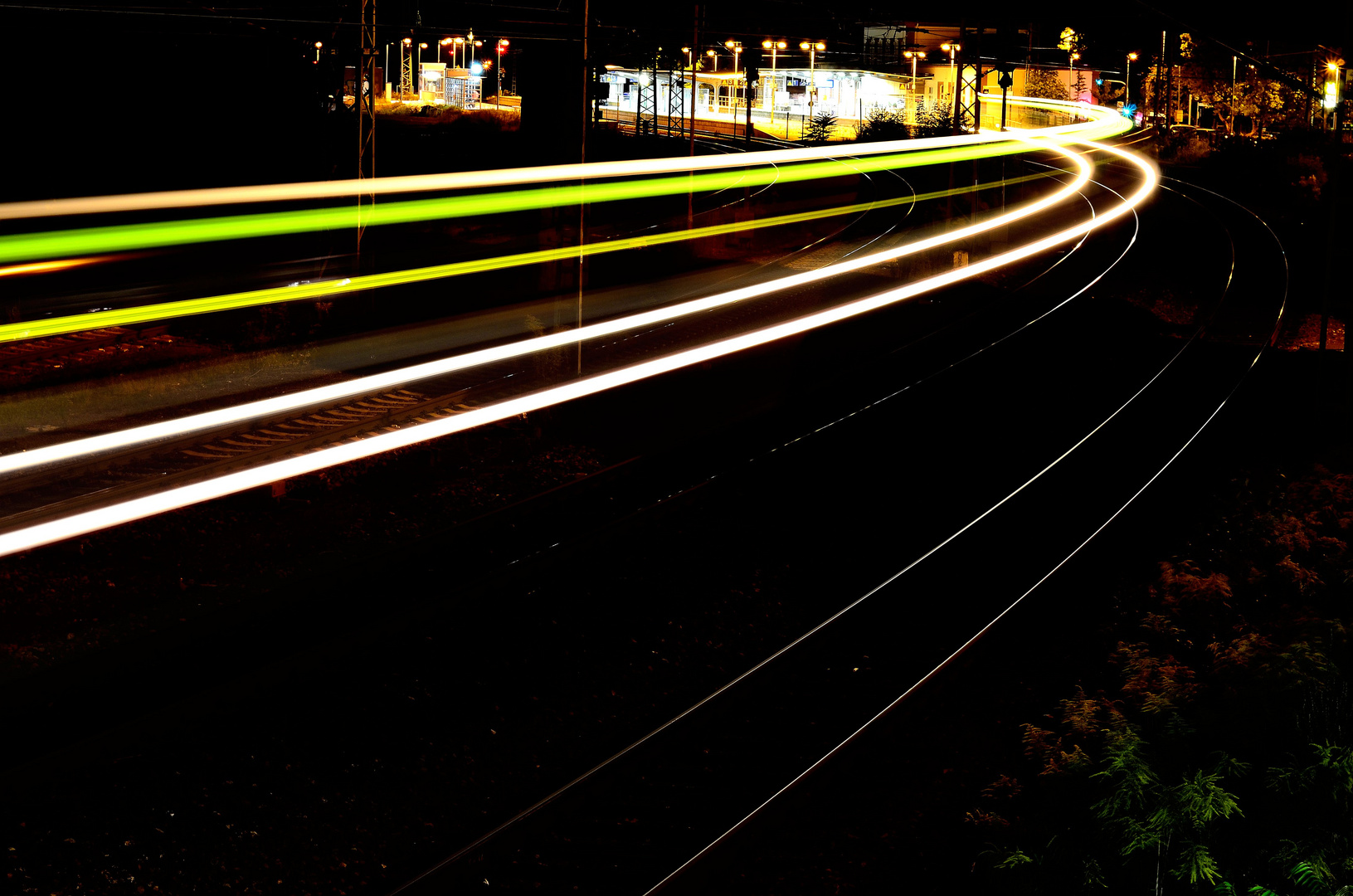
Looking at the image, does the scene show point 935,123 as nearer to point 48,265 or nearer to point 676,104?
point 676,104

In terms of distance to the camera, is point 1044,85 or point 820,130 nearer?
point 820,130

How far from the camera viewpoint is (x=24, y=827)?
6.30 m

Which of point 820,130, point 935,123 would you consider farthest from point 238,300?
point 935,123

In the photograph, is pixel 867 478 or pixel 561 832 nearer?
pixel 561 832

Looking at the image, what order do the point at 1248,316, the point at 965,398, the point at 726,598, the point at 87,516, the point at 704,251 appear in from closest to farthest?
the point at 87,516
the point at 726,598
the point at 965,398
the point at 1248,316
the point at 704,251

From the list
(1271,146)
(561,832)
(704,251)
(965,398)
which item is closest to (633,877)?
(561,832)

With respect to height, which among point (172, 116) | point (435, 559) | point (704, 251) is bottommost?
point (435, 559)

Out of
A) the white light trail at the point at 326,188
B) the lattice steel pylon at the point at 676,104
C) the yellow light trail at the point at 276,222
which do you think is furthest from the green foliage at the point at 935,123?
the yellow light trail at the point at 276,222

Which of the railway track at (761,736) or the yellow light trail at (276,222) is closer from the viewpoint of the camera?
the railway track at (761,736)

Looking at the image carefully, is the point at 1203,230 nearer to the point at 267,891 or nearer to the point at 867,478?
the point at 867,478

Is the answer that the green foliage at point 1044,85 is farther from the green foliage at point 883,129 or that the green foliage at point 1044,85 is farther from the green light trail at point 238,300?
the green light trail at point 238,300

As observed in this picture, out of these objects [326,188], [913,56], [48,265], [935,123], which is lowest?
[48,265]

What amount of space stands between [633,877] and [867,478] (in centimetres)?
693

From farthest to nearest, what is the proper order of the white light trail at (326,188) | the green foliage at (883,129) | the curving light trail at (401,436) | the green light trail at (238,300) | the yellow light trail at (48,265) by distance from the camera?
the green foliage at (883,129)
the yellow light trail at (48,265)
the green light trail at (238,300)
the white light trail at (326,188)
the curving light trail at (401,436)
